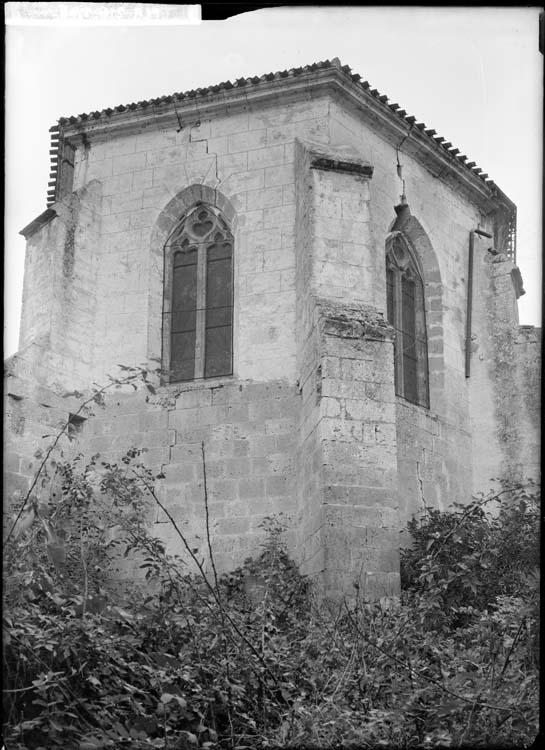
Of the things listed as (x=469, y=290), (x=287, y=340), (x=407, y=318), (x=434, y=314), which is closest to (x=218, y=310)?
(x=287, y=340)

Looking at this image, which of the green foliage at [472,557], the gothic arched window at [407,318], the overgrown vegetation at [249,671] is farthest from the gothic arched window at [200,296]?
the overgrown vegetation at [249,671]

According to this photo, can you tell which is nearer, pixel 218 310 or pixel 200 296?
pixel 218 310

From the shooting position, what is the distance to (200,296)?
45.3 ft

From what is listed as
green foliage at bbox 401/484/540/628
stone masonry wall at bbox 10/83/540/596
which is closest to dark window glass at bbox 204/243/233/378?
stone masonry wall at bbox 10/83/540/596

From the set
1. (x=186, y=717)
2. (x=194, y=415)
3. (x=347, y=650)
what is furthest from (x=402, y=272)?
(x=186, y=717)

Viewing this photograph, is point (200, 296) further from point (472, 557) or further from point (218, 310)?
point (472, 557)

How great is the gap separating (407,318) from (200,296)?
2.49 meters

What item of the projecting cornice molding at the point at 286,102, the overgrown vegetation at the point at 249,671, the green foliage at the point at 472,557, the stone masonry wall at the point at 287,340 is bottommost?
the overgrown vegetation at the point at 249,671

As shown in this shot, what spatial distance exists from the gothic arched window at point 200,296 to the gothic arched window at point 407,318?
196 cm

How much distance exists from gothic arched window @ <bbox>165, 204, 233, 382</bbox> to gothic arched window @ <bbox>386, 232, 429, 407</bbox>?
1.96m

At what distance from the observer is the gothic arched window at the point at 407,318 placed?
46.2 feet

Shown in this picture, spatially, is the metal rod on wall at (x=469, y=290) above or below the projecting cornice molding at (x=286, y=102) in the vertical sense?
below

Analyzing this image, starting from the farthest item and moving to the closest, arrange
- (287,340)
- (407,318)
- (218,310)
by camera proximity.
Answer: (407,318), (218,310), (287,340)

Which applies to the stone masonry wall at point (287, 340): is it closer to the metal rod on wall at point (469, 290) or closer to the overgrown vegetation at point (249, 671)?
the metal rod on wall at point (469, 290)
